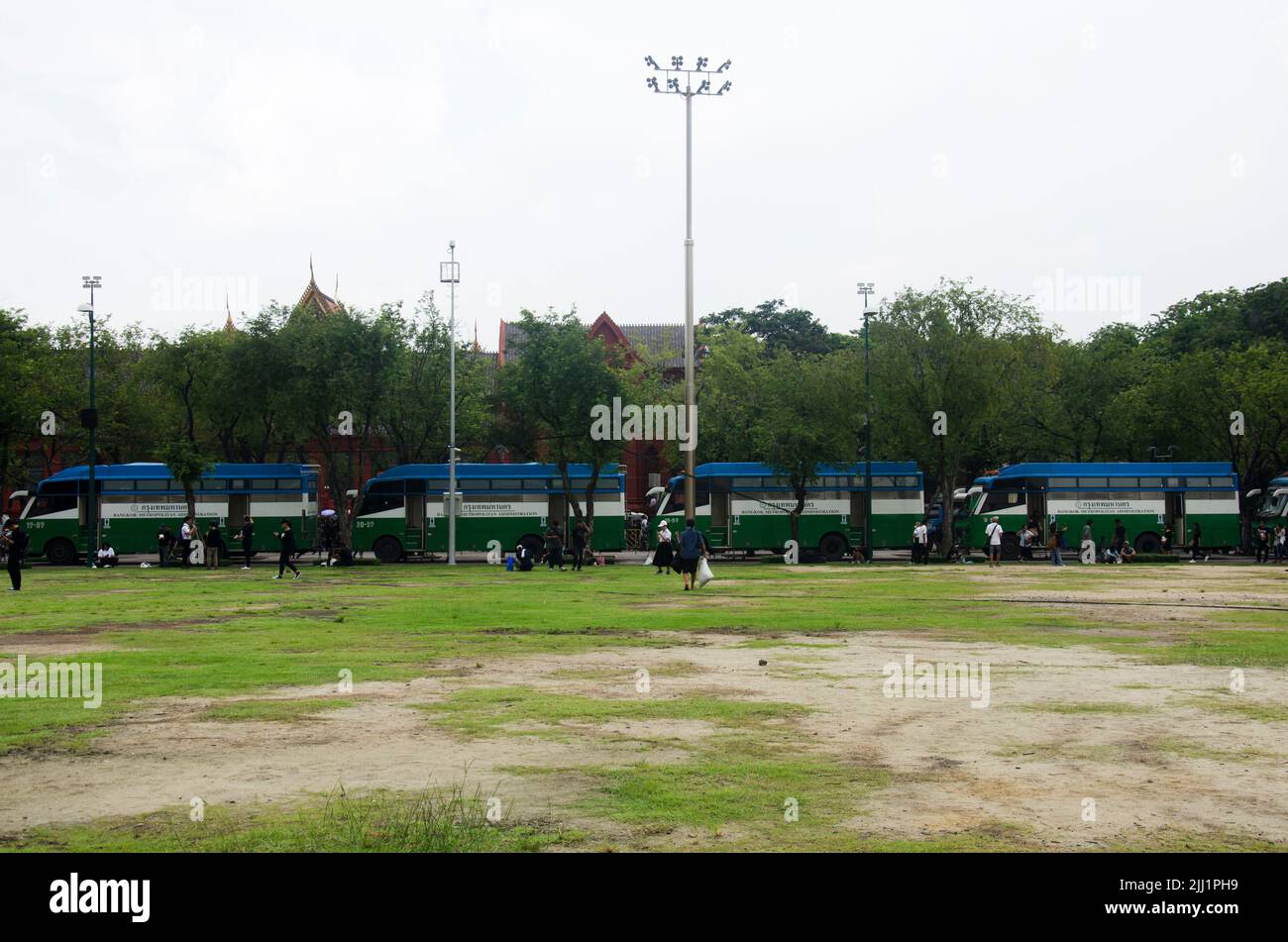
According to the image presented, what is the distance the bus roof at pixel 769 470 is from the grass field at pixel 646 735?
90.2 ft

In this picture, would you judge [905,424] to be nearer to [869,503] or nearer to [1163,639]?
[869,503]

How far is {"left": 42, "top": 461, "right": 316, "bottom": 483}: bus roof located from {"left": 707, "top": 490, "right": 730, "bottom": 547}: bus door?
15850 mm

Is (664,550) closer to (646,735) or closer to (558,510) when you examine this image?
(558,510)

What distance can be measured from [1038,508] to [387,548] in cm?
2472

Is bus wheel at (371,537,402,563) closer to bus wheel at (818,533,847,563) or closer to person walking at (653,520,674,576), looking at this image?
person walking at (653,520,674,576)

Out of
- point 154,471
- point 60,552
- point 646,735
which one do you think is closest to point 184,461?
point 154,471

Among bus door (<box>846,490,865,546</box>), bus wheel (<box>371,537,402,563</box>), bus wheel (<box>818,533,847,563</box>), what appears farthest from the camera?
bus door (<box>846,490,865,546</box>)

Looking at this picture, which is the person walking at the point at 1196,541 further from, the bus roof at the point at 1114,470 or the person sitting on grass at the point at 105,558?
the person sitting on grass at the point at 105,558

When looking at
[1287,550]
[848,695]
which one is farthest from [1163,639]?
[1287,550]

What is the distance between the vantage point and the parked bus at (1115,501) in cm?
4812

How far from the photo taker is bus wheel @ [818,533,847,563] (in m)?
48.8

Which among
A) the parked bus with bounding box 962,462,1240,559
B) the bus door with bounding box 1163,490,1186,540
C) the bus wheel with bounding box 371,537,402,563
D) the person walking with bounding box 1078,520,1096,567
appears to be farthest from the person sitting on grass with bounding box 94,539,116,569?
the bus door with bounding box 1163,490,1186,540
